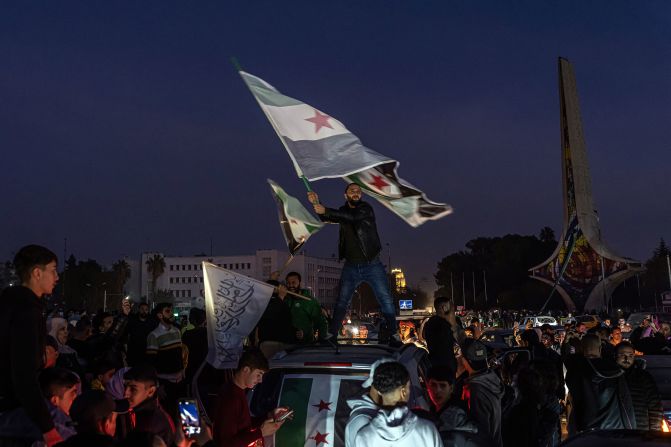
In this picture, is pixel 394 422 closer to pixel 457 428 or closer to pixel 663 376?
pixel 457 428

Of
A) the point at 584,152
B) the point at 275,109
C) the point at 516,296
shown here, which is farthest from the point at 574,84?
the point at 275,109

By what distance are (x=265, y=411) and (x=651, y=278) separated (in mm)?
144796

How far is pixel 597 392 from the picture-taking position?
24.1ft

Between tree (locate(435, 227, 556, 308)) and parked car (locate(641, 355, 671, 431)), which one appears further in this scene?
tree (locate(435, 227, 556, 308))

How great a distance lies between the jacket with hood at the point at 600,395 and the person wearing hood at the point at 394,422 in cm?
385

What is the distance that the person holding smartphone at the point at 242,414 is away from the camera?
4.71m

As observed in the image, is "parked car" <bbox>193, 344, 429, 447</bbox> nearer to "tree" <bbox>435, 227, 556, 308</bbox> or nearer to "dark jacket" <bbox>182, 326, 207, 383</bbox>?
"dark jacket" <bbox>182, 326, 207, 383</bbox>

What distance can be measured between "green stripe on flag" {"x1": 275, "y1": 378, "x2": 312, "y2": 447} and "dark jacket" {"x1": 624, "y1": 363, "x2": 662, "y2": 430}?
381 centimetres

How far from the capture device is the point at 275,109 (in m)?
8.91

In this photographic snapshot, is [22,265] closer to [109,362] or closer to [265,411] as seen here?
[265,411]

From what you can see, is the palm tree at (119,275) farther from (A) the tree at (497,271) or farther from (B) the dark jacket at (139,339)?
(B) the dark jacket at (139,339)

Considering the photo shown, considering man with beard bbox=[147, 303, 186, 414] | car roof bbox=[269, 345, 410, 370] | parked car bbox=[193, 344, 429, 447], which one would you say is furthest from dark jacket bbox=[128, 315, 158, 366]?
parked car bbox=[193, 344, 429, 447]

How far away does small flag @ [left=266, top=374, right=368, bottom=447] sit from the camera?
4.93 metres

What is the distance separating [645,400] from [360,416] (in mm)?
4298
